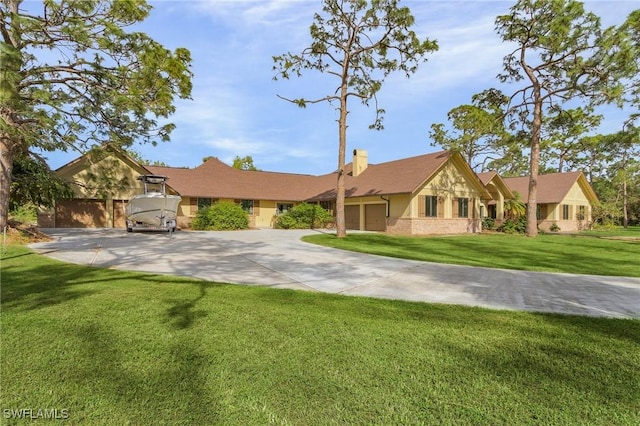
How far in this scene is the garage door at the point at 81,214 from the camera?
25922 millimetres

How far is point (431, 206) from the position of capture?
25.6 metres

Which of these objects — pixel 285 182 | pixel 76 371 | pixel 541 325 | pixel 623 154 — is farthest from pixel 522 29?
pixel 623 154

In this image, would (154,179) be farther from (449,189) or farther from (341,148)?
(449,189)

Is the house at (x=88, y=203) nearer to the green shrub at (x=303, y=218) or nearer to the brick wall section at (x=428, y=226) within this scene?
the green shrub at (x=303, y=218)

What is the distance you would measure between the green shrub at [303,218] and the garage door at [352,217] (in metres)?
1.72

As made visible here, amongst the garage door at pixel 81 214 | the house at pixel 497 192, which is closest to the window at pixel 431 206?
the house at pixel 497 192

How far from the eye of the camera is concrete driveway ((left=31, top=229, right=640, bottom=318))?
6.04 meters

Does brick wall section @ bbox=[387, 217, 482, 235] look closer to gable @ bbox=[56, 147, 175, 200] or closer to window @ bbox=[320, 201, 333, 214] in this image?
window @ bbox=[320, 201, 333, 214]

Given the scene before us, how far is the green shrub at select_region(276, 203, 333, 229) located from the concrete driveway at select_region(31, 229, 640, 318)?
57.5 feet

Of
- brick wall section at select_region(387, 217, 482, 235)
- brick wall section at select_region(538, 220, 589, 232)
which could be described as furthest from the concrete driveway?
brick wall section at select_region(538, 220, 589, 232)

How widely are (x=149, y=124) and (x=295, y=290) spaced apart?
1105cm

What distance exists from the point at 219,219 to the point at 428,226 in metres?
15.4

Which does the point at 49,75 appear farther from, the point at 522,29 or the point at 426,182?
the point at 522,29

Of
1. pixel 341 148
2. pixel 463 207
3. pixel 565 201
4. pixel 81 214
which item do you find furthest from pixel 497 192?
pixel 81 214
